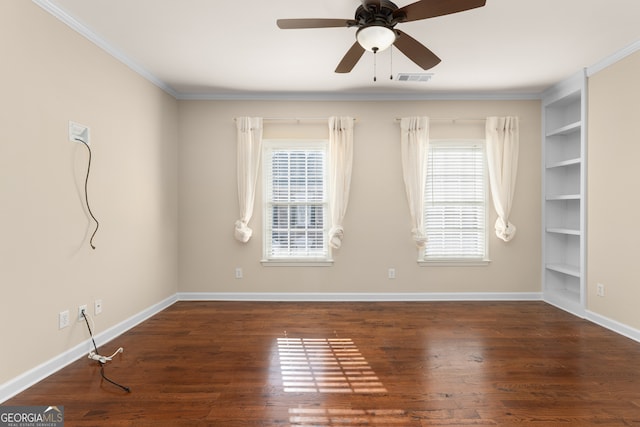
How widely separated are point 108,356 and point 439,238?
399 cm

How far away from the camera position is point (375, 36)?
7.70 ft

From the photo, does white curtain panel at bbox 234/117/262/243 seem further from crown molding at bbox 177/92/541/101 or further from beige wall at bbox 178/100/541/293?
crown molding at bbox 177/92/541/101

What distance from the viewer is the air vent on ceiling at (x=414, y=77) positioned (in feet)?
13.4

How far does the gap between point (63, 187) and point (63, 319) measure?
1.04m

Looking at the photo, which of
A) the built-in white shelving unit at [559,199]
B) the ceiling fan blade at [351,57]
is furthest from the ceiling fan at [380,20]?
the built-in white shelving unit at [559,199]

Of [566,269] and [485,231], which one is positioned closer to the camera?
[566,269]

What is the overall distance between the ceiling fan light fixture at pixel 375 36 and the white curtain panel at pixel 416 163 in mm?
2391

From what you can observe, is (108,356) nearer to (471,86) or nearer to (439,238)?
(439,238)

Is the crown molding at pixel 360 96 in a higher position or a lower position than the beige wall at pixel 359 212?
higher

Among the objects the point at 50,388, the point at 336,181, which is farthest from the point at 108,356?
the point at 336,181

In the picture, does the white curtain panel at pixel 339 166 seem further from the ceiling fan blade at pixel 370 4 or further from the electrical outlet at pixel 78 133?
the electrical outlet at pixel 78 133

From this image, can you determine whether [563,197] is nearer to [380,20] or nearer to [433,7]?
[433,7]

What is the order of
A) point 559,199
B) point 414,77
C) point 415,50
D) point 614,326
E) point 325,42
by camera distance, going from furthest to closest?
1. point 559,199
2. point 414,77
3. point 614,326
4. point 325,42
5. point 415,50

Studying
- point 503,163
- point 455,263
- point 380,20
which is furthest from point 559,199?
point 380,20
